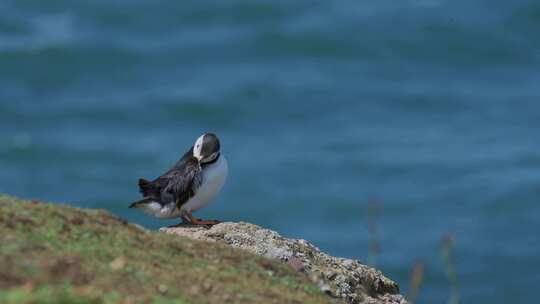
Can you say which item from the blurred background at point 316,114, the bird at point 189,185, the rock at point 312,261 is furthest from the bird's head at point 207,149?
the blurred background at point 316,114

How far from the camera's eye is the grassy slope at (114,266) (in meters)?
7.05

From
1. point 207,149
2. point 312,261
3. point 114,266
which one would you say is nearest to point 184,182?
point 207,149

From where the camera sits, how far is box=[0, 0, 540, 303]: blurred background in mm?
33688

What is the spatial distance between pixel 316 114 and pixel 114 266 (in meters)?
31.6

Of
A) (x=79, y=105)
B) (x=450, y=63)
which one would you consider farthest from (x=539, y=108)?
(x=79, y=105)

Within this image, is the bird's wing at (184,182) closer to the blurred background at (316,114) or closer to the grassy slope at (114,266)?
the grassy slope at (114,266)

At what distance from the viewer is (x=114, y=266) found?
769 centimetres

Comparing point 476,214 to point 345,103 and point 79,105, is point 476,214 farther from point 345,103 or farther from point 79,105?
point 79,105

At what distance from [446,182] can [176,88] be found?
33.2 feet

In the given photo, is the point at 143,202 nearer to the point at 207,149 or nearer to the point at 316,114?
the point at 207,149

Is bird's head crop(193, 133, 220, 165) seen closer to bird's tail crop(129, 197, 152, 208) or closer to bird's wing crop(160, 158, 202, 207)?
bird's wing crop(160, 158, 202, 207)

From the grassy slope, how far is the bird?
9.96ft

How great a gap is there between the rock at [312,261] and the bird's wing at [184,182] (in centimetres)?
128

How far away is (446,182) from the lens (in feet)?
117
